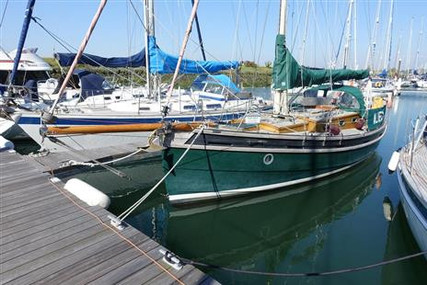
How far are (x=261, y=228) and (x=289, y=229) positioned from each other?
68 cm

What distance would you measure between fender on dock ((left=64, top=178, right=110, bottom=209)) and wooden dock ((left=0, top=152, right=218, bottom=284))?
0.42ft

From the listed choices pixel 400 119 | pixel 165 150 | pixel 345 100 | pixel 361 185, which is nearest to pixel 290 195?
pixel 361 185

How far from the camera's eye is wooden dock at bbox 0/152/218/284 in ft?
11.8

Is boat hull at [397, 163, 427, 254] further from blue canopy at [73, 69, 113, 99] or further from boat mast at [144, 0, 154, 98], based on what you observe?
blue canopy at [73, 69, 113, 99]

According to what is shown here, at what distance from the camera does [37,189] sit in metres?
6.17

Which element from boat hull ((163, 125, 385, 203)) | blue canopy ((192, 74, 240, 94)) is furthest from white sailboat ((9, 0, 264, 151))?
boat hull ((163, 125, 385, 203))

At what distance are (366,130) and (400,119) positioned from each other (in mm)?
16024

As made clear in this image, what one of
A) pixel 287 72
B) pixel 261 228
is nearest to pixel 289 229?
pixel 261 228

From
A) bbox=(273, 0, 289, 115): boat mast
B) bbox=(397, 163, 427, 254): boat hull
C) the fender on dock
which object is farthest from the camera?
bbox=(273, 0, 289, 115): boat mast

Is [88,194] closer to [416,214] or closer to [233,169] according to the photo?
[233,169]

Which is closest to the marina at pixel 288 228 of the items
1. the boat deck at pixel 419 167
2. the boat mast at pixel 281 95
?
the boat deck at pixel 419 167

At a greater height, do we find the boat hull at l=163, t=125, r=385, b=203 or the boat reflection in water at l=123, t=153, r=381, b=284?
the boat hull at l=163, t=125, r=385, b=203

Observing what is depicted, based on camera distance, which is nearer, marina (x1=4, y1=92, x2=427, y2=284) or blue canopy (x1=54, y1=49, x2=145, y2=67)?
marina (x1=4, y1=92, x2=427, y2=284)

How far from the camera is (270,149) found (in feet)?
26.1
